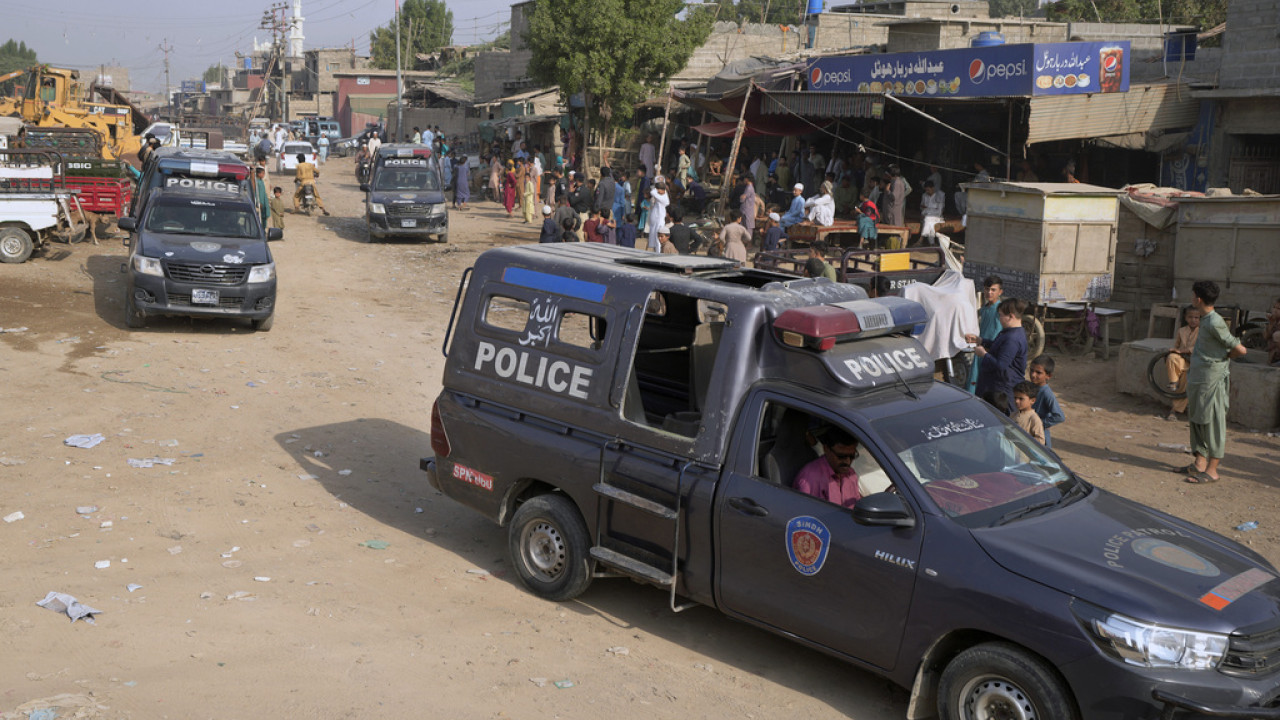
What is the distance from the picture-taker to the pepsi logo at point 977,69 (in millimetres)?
18219

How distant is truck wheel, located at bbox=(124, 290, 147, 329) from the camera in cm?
1398

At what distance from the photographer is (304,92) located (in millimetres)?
85312

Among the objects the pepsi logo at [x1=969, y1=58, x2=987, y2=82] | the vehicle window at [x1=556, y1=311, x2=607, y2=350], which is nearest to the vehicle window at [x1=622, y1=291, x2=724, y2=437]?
the vehicle window at [x1=556, y1=311, x2=607, y2=350]

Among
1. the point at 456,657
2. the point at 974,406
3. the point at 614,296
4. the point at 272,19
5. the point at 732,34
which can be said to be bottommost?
the point at 456,657

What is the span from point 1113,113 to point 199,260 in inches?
583

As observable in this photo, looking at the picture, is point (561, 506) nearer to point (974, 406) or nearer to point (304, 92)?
point (974, 406)

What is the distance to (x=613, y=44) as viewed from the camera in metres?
29.5

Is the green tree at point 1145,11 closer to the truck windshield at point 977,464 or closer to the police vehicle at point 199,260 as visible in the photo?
the police vehicle at point 199,260

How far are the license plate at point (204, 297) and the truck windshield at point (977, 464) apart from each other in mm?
10749

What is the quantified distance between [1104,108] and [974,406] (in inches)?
560

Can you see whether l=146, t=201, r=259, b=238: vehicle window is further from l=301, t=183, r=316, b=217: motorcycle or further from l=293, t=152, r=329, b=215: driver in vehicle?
l=301, t=183, r=316, b=217: motorcycle

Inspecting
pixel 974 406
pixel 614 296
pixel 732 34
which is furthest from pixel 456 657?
pixel 732 34

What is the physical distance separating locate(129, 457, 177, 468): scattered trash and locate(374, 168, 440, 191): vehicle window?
51.5ft

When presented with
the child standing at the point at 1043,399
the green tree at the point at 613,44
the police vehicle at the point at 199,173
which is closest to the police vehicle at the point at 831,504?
the child standing at the point at 1043,399
